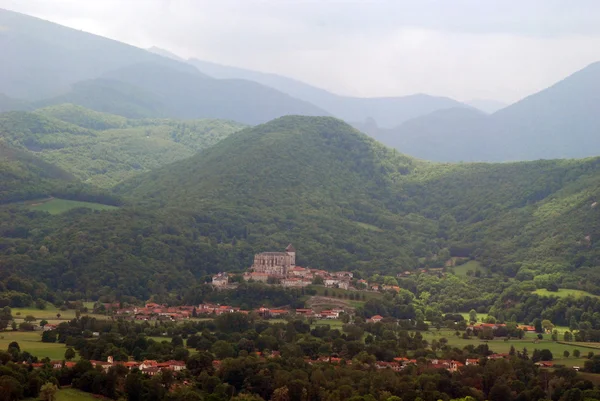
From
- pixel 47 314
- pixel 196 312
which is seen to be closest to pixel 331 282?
pixel 196 312

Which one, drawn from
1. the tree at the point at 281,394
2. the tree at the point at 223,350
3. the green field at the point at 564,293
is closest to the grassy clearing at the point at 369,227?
the green field at the point at 564,293

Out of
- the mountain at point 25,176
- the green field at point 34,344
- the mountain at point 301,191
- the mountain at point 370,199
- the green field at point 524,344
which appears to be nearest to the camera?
the green field at point 34,344

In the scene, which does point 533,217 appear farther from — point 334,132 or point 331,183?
point 334,132

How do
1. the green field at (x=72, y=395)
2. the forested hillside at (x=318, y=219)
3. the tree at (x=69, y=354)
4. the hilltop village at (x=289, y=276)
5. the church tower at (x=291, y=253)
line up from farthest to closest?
the church tower at (x=291, y=253)
the forested hillside at (x=318, y=219)
the hilltop village at (x=289, y=276)
the tree at (x=69, y=354)
the green field at (x=72, y=395)

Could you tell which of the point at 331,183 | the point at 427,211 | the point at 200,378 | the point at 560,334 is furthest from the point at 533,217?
the point at 200,378

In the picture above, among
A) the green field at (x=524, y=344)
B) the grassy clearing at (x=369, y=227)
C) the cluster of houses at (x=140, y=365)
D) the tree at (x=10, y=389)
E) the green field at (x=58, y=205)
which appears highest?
the green field at (x=58, y=205)

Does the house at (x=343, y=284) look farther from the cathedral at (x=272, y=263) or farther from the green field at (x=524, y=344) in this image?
the green field at (x=524, y=344)

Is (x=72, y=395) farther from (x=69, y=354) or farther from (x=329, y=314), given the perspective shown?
(x=329, y=314)

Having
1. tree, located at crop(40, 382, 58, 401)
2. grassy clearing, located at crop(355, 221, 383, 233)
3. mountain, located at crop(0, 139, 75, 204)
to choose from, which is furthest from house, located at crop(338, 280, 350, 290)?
tree, located at crop(40, 382, 58, 401)
